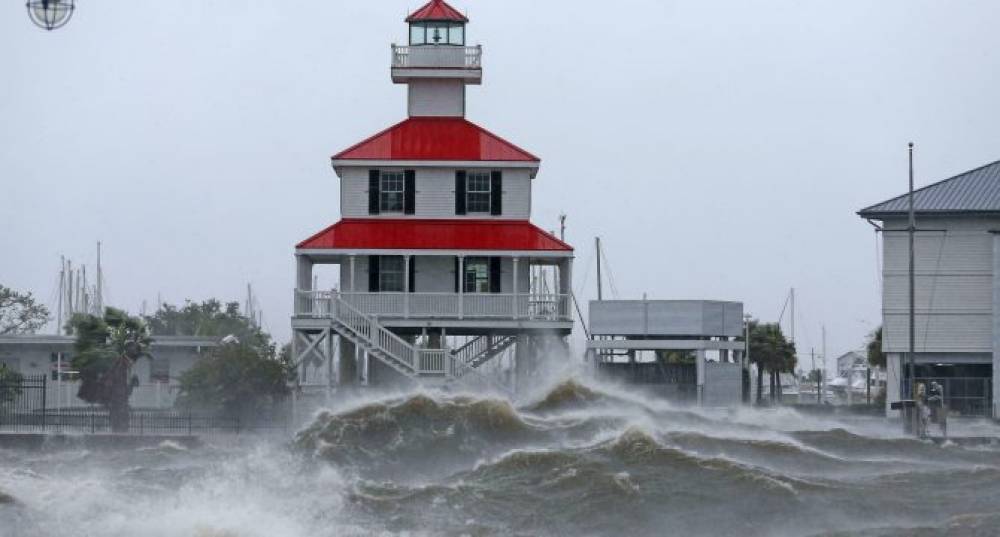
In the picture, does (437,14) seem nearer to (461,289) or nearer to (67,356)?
(461,289)

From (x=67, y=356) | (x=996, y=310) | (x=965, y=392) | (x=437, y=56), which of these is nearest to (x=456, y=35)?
(x=437, y=56)

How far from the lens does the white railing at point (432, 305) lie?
5262 cm

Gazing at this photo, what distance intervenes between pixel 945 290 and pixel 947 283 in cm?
27

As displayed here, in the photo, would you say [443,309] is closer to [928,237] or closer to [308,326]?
[308,326]

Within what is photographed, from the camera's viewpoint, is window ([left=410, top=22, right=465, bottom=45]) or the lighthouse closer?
the lighthouse

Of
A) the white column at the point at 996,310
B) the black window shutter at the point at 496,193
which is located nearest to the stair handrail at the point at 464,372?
the black window shutter at the point at 496,193

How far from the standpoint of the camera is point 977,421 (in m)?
56.6

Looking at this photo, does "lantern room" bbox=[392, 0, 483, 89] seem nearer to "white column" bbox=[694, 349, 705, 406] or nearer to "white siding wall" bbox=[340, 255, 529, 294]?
"white siding wall" bbox=[340, 255, 529, 294]

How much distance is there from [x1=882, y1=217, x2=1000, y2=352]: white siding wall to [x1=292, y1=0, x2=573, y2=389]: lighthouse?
14512 millimetres

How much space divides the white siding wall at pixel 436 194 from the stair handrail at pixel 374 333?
387cm

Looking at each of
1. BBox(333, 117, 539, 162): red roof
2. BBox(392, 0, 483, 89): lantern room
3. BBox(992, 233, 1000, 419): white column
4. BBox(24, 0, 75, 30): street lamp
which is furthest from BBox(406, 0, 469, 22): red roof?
BBox(24, 0, 75, 30): street lamp

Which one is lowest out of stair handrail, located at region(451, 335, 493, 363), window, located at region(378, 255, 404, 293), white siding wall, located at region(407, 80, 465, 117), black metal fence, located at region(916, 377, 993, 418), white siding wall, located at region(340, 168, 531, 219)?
black metal fence, located at region(916, 377, 993, 418)

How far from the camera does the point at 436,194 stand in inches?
2162

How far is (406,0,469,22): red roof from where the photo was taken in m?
57.2
